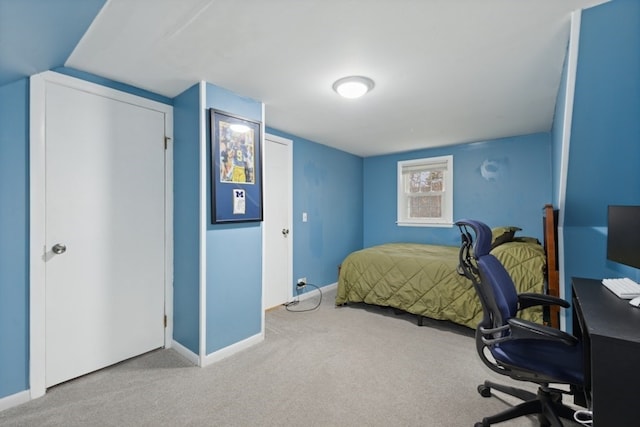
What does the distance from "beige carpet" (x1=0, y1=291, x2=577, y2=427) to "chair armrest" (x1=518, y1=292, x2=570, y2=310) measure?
64 cm

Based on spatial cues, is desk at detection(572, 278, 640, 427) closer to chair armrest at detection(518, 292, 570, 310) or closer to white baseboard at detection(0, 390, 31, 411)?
chair armrest at detection(518, 292, 570, 310)

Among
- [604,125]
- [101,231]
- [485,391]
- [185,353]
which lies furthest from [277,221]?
[604,125]

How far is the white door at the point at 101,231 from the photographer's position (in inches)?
76.7

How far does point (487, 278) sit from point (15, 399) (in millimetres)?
2941

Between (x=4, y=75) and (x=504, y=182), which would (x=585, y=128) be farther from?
(x=4, y=75)

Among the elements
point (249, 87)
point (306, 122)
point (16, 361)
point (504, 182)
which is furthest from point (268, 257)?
point (504, 182)

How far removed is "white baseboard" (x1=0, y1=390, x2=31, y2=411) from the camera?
5.66ft

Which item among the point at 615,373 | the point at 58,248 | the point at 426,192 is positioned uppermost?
the point at 426,192

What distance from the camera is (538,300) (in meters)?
1.77

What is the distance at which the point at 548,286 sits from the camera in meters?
2.38

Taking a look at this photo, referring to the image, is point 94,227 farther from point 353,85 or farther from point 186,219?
point 353,85

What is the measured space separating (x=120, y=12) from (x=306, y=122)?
6.70 feet

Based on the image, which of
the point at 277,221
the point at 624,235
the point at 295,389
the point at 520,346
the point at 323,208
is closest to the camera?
the point at 520,346

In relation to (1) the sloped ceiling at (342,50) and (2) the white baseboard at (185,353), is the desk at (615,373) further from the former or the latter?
(2) the white baseboard at (185,353)
